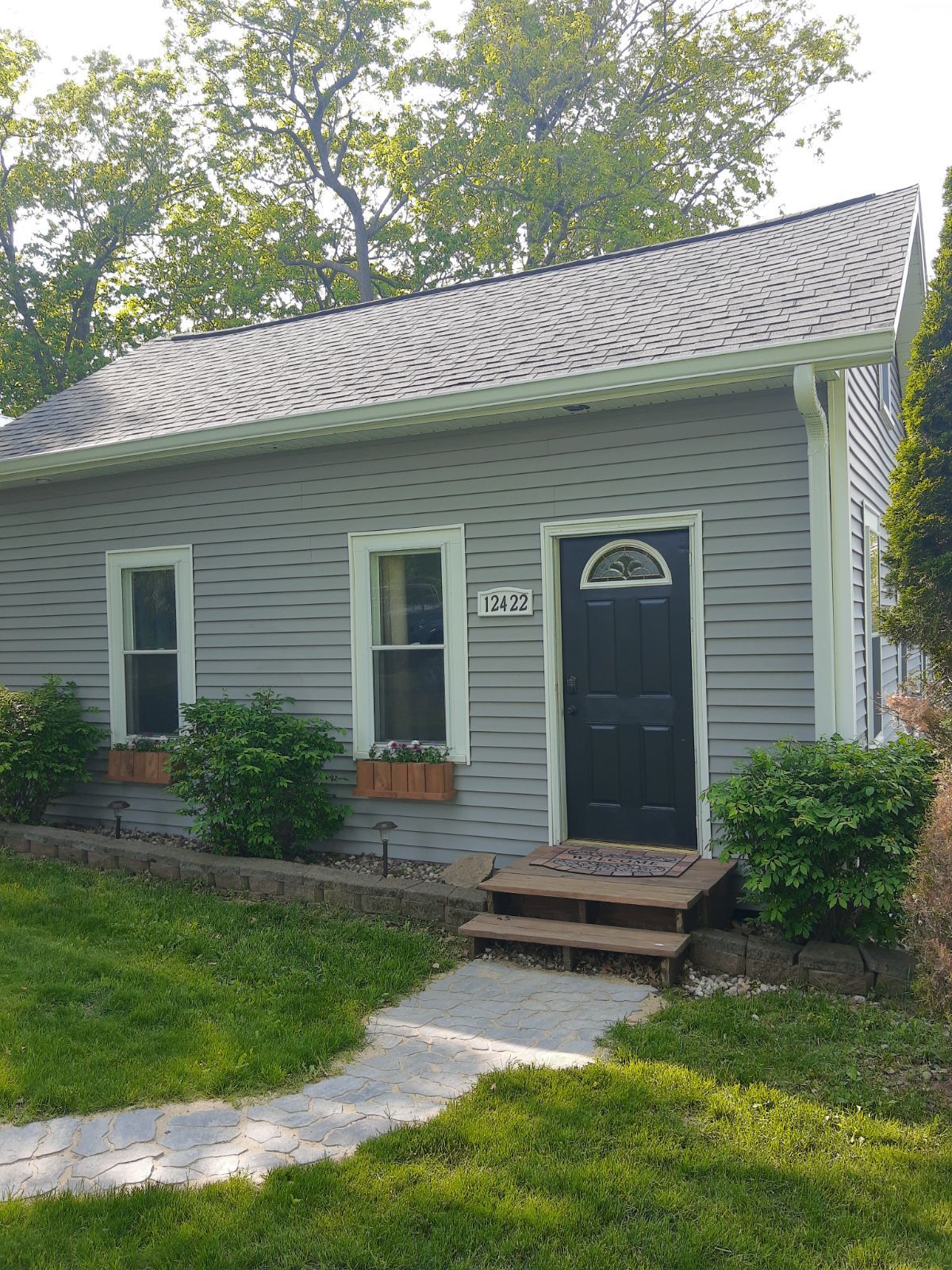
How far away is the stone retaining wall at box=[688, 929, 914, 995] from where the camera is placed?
4484 mm

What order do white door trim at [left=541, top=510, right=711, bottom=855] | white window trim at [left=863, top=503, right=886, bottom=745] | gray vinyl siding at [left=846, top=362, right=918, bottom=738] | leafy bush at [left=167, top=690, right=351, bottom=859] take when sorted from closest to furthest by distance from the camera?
white door trim at [left=541, top=510, right=711, bottom=855] → gray vinyl siding at [left=846, top=362, right=918, bottom=738] → white window trim at [left=863, top=503, right=886, bottom=745] → leafy bush at [left=167, top=690, right=351, bottom=859]

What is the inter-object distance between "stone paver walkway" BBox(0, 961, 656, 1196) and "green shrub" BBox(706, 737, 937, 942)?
852mm

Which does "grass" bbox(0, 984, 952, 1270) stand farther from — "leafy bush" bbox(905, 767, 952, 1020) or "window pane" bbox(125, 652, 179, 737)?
"window pane" bbox(125, 652, 179, 737)

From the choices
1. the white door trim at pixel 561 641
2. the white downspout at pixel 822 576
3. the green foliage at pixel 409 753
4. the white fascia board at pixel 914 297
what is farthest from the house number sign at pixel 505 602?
the white fascia board at pixel 914 297

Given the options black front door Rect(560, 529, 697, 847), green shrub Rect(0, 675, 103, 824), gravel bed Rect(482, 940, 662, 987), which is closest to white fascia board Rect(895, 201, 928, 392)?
black front door Rect(560, 529, 697, 847)

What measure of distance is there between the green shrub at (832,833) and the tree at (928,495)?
245cm

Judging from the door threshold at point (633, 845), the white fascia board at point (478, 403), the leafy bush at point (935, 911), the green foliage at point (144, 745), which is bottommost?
the door threshold at point (633, 845)

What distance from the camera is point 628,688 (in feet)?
20.2

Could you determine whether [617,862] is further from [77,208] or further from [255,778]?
[77,208]

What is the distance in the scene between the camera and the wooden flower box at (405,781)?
6.62 m

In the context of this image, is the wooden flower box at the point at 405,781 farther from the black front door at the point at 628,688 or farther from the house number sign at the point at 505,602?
the house number sign at the point at 505,602

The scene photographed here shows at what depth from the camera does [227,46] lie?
22531mm

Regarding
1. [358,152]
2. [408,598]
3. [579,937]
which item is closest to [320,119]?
[358,152]

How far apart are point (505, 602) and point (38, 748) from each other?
158 inches
